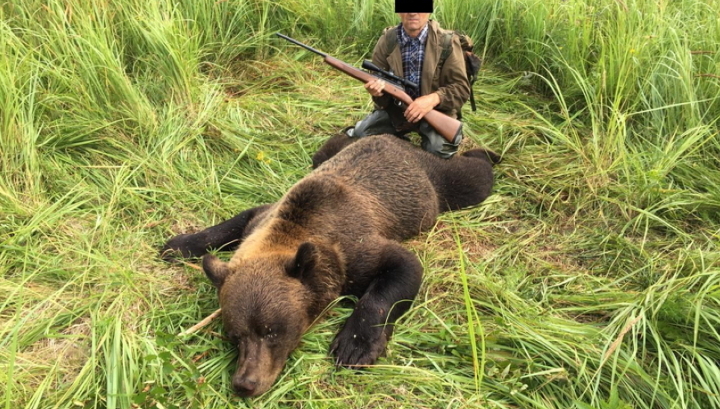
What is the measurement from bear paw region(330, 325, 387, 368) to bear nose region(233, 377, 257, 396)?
51cm

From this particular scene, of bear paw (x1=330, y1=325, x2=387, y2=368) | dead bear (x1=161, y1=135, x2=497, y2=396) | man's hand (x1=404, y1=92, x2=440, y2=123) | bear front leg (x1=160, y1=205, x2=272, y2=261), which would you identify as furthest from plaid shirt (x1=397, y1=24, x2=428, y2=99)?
bear paw (x1=330, y1=325, x2=387, y2=368)

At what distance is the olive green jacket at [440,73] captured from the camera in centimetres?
479

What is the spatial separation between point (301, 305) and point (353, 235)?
72cm

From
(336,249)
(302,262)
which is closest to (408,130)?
(336,249)

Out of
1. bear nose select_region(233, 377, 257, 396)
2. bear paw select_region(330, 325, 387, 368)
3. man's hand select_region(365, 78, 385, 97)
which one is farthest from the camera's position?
man's hand select_region(365, 78, 385, 97)

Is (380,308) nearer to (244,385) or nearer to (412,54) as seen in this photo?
(244,385)

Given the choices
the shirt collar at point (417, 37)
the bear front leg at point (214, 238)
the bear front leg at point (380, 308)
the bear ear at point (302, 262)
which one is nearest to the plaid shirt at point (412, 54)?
Result: the shirt collar at point (417, 37)

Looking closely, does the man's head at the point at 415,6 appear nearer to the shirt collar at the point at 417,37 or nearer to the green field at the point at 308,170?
the shirt collar at the point at 417,37

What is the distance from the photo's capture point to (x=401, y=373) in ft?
9.21

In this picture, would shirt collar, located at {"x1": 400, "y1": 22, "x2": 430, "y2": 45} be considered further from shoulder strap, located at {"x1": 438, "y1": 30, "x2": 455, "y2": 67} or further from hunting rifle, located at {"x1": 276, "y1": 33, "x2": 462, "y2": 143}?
hunting rifle, located at {"x1": 276, "y1": 33, "x2": 462, "y2": 143}

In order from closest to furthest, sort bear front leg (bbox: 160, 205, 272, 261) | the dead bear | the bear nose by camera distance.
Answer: the bear nose < the dead bear < bear front leg (bbox: 160, 205, 272, 261)

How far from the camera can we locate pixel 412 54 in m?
4.93

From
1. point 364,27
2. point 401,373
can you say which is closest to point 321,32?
point 364,27

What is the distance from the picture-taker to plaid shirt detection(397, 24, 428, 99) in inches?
191
